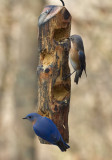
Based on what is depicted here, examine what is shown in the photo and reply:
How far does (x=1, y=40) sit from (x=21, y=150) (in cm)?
349

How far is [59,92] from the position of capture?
439cm

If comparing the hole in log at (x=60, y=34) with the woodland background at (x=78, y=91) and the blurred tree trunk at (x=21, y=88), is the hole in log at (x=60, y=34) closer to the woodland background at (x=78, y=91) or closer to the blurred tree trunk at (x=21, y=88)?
the woodland background at (x=78, y=91)

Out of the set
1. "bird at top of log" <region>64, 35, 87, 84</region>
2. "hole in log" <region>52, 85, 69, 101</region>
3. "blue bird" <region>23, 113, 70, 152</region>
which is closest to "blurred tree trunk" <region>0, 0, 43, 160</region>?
"hole in log" <region>52, 85, 69, 101</region>

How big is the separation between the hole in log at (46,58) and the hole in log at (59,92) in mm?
215

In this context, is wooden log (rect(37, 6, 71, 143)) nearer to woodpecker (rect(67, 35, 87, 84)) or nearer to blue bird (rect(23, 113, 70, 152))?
woodpecker (rect(67, 35, 87, 84))

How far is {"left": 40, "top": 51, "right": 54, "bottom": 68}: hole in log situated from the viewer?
4238 millimetres

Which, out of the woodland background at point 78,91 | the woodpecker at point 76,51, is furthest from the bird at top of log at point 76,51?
the woodland background at point 78,91

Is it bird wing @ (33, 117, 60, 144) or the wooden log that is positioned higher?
the wooden log

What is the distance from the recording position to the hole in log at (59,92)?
4293 millimetres

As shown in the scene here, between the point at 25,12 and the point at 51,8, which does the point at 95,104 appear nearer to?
the point at 25,12

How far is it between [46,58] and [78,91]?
23.7 ft

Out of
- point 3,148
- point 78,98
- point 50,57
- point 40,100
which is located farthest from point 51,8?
point 3,148

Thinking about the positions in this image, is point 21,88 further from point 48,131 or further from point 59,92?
point 48,131

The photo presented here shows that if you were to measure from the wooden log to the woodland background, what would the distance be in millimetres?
6129
